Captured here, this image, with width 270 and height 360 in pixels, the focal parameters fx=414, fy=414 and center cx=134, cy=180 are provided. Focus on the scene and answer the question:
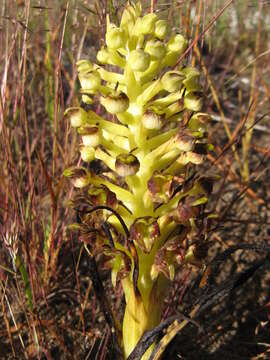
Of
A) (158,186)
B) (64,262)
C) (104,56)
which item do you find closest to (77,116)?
(104,56)

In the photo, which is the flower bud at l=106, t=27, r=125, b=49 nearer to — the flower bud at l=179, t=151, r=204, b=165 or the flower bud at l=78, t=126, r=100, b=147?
the flower bud at l=78, t=126, r=100, b=147

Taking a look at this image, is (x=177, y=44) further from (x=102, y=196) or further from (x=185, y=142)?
(x=102, y=196)

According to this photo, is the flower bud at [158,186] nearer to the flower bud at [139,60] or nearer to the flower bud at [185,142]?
the flower bud at [185,142]

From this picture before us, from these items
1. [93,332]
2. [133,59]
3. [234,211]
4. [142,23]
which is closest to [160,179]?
[133,59]

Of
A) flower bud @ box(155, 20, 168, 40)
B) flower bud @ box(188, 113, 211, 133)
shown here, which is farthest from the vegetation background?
flower bud @ box(188, 113, 211, 133)

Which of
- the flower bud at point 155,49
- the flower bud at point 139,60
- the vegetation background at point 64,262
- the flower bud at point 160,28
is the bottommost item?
the vegetation background at point 64,262

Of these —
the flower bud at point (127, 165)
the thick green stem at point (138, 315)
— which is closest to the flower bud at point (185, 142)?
the flower bud at point (127, 165)
